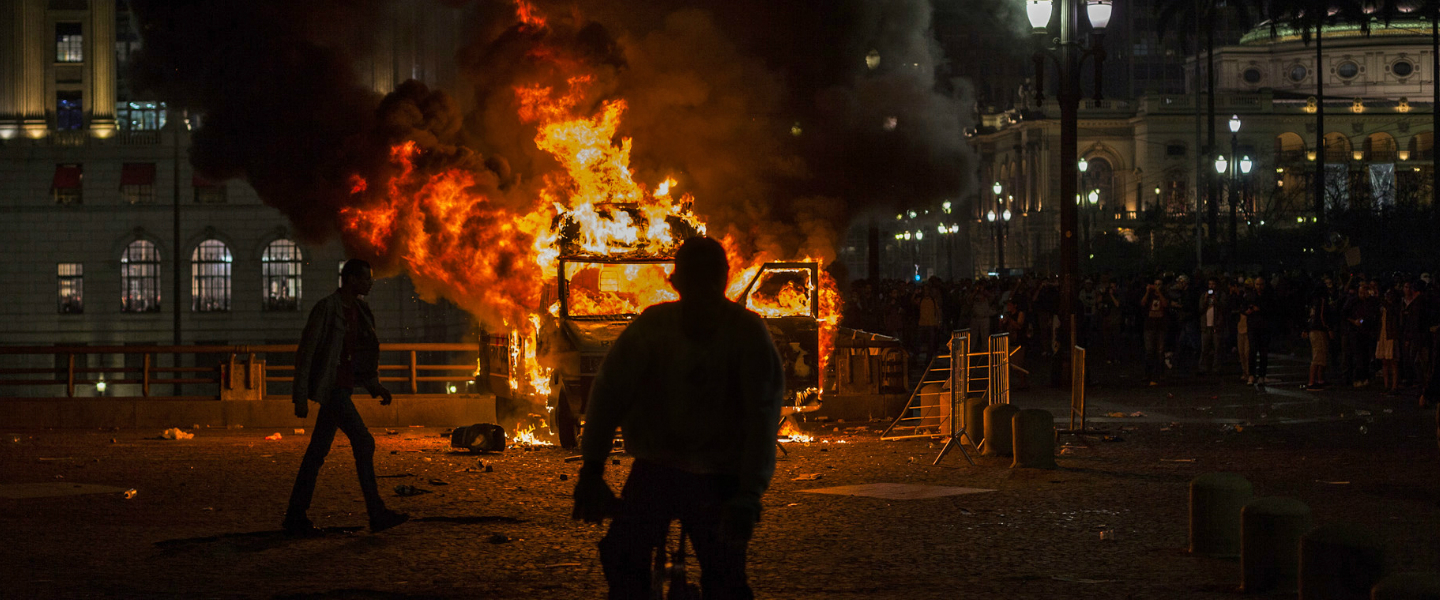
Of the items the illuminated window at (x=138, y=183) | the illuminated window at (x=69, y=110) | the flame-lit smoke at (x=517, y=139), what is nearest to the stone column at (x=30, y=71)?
the illuminated window at (x=69, y=110)

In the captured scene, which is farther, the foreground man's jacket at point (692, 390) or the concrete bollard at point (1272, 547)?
the concrete bollard at point (1272, 547)

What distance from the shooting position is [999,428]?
506 inches

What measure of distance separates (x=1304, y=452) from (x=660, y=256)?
6.50 meters

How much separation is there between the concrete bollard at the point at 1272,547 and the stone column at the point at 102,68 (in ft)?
211

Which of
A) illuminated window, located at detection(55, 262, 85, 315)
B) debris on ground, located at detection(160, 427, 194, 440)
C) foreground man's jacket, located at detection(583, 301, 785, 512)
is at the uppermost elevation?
illuminated window, located at detection(55, 262, 85, 315)

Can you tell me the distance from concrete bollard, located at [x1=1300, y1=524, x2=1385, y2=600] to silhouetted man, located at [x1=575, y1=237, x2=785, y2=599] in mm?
2934

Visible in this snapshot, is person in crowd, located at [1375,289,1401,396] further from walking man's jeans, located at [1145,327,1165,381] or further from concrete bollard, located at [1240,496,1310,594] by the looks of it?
concrete bollard, located at [1240,496,1310,594]

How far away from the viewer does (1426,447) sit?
13.6 m

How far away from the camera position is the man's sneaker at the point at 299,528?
8.75m

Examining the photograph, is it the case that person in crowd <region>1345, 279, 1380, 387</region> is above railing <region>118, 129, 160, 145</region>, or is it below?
below

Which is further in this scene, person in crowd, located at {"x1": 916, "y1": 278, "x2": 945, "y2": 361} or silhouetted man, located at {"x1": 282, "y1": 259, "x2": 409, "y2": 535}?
person in crowd, located at {"x1": 916, "y1": 278, "x2": 945, "y2": 361}

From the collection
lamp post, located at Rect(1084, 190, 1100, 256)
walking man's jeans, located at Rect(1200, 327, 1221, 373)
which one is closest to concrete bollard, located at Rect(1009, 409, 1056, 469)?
walking man's jeans, located at Rect(1200, 327, 1221, 373)

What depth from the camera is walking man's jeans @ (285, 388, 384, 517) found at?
8703 millimetres

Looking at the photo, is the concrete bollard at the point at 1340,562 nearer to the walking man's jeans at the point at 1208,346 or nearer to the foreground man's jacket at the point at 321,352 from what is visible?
the foreground man's jacket at the point at 321,352
